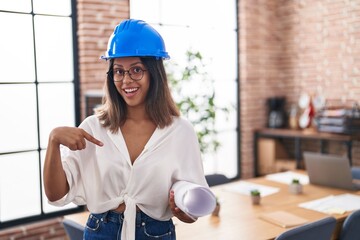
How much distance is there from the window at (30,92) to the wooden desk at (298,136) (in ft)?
7.50

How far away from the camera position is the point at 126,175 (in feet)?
4.76

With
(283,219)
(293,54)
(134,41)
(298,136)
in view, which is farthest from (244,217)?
(293,54)

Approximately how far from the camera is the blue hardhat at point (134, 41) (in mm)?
1466

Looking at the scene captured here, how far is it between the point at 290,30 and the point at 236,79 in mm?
895

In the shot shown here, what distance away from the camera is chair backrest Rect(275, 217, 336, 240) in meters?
1.76

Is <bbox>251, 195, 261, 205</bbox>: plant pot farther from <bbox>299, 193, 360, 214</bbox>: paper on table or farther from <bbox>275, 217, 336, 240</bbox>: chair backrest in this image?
<bbox>275, 217, 336, 240</bbox>: chair backrest

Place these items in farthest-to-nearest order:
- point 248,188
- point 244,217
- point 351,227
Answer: point 248,188 → point 244,217 → point 351,227

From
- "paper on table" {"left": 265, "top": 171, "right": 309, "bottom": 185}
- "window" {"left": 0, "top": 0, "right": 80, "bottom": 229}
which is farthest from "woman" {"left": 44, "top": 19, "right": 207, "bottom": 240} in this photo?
"window" {"left": 0, "top": 0, "right": 80, "bottom": 229}

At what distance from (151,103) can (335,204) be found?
152 cm

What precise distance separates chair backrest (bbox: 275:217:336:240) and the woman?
0.52 m

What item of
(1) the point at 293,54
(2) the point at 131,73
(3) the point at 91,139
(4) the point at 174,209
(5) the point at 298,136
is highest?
(1) the point at 293,54

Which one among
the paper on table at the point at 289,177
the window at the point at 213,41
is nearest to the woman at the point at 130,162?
the paper on table at the point at 289,177

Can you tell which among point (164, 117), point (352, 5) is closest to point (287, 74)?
point (352, 5)

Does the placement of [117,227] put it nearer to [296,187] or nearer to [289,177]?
[296,187]
